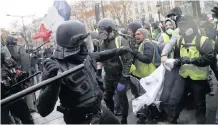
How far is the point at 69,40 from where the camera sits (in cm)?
251

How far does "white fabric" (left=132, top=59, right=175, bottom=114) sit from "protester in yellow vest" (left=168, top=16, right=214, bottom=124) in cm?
29

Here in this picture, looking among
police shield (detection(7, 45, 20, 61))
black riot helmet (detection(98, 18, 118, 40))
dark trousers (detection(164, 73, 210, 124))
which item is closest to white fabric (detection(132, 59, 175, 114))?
dark trousers (detection(164, 73, 210, 124))

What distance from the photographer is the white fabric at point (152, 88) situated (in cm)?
446

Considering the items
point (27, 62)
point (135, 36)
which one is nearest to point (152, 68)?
point (135, 36)

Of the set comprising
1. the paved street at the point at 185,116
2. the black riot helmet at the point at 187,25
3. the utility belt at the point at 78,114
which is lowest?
the paved street at the point at 185,116

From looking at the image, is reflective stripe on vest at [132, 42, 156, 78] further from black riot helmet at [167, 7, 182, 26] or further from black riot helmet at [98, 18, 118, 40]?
black riot helmet at [167, 7, 182, 26]

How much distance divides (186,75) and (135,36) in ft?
3.64

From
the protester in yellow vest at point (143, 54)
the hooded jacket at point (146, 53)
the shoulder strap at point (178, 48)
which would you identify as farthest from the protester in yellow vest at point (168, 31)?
the shoulder strap at point (178, 48)

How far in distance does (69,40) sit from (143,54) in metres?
2.25

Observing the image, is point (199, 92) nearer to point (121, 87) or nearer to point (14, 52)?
point (121, 87)

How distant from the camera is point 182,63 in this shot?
Answer: 4105 millimetres

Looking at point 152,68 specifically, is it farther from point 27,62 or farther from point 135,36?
point 27,62

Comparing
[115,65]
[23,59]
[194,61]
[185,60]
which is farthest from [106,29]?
[23,59]

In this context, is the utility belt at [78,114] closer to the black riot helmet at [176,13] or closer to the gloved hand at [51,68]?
the gloved hand at [51,68]
